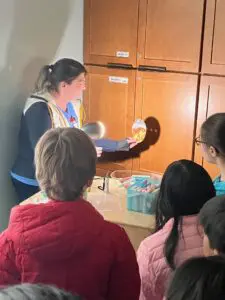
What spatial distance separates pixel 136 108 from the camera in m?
3.20

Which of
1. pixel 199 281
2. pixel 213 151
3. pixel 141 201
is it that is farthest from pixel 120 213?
pixel 199 281

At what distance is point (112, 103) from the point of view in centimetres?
327

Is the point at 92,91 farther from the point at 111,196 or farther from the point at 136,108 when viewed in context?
the point at 111,196

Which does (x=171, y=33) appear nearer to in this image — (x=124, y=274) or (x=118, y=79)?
(x=118, y=79)

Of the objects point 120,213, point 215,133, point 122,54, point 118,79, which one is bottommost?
point 120,213

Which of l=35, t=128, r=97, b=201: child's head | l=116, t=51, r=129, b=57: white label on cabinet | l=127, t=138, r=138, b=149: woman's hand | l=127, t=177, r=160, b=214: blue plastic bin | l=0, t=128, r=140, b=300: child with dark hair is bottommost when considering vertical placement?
l=127, t=177, r=160, b=214: blue plastic bin

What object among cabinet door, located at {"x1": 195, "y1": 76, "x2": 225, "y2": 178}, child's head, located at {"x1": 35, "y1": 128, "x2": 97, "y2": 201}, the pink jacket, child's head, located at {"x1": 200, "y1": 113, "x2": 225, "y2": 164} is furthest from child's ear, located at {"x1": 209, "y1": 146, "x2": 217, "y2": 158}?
child's head, located at {"x1": 35, "y1": 128, "x2": 97, "y2": 201}

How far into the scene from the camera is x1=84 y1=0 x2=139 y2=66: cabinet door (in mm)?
3064

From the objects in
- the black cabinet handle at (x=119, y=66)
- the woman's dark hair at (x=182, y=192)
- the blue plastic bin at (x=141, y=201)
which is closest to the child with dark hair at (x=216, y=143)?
the blue plastic bin at (x=141, y=201)

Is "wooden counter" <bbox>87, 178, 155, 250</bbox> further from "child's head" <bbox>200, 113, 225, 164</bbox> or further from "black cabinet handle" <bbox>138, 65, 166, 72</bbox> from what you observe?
"black cabinet handle" <bbox>138, 65, 166, 72</bbox>

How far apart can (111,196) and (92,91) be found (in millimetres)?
1116

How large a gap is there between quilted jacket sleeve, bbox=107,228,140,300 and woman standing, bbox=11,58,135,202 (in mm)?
1244

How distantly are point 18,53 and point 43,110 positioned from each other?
38cm

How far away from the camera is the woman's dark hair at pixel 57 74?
2.65 meters
